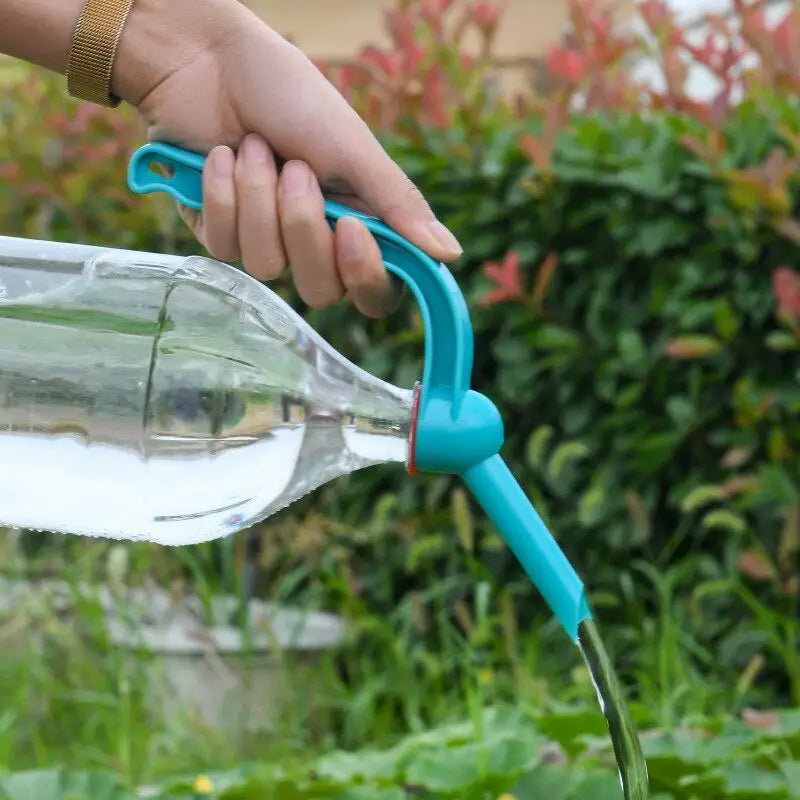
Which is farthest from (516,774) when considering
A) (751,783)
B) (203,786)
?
(203,786)

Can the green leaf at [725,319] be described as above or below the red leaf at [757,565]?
above

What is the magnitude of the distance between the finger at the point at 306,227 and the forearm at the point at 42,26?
32 centimetres

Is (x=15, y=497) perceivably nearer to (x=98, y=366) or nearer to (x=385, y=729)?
(x=98, y=366)

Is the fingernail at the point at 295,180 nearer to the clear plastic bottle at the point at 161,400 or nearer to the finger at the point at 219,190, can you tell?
the finger at the point at 219,190

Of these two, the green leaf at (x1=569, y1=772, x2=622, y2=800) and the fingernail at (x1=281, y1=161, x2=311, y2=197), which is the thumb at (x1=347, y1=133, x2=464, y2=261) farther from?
the green leaf at (x1=569, y1=772, x2=622, y2=800)

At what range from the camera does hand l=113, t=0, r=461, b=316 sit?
119cm

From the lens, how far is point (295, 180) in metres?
1.21

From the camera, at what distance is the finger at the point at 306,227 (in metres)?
1.19

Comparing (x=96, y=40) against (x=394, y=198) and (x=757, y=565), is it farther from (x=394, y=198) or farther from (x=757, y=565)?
(x=757, y=565)

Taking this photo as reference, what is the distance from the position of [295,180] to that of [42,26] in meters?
0.38

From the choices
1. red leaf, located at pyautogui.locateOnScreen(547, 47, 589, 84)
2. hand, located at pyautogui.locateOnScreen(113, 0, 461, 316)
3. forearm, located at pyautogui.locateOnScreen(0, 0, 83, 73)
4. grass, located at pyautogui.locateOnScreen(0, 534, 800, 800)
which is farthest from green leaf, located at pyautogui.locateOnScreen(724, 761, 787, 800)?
red leaf, located at pyautogui.locateOnScreen(547, 47, 589, 84)

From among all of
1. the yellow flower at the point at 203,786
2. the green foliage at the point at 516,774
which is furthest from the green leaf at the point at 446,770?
the yellow flower at the point at 203,786

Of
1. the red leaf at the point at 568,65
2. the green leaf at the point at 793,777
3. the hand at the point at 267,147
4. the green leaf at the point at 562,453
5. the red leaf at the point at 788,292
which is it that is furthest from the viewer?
the red leaf at the point at 568,65

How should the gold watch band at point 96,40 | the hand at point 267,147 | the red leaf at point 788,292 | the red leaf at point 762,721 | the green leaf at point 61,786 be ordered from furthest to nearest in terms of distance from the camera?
the red leaf at point 788,292, the red leaf at point 762,721, the green leaf at point 61,786, the gold watch band at point 96,40, the hand at point 267,147
